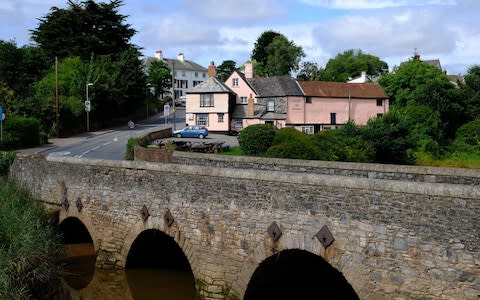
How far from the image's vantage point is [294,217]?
1135cm

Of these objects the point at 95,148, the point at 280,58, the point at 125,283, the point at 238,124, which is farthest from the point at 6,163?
the point at 280,58

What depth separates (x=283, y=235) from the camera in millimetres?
11531

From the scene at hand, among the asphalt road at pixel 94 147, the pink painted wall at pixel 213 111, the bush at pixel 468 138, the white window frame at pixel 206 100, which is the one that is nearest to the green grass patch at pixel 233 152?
the asphalt road at pixel 94 147

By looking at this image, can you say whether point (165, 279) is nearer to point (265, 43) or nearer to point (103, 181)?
point (103, 181)

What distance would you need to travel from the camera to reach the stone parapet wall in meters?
13.5

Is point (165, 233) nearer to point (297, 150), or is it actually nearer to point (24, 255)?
point (24, 255)

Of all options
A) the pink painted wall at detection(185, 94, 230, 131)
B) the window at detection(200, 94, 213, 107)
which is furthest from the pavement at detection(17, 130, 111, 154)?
the window at detection(200, 94, 213, 107)

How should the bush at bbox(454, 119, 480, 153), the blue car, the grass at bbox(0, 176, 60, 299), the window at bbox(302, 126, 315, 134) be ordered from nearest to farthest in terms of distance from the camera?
the grass at bbox(0, 176, 60, 299)
the bush at bbox(454, 119, 480, 153)
the blue car
the window at bbox(302, 126, 315, 134)

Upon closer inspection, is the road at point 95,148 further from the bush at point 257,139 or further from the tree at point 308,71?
the tree at point 308,71

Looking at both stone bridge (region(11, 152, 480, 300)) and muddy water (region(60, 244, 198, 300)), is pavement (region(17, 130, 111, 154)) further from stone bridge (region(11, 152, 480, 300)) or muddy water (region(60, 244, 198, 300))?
muddy water (region(60, 244, 198, 300))

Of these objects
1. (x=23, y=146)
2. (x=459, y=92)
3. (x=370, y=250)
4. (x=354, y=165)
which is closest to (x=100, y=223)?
(x=354, y=165)

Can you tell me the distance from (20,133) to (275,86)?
83.5 feet

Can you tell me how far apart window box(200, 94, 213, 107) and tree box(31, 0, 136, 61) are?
1452cm

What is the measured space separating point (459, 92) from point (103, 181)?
39.6 m
